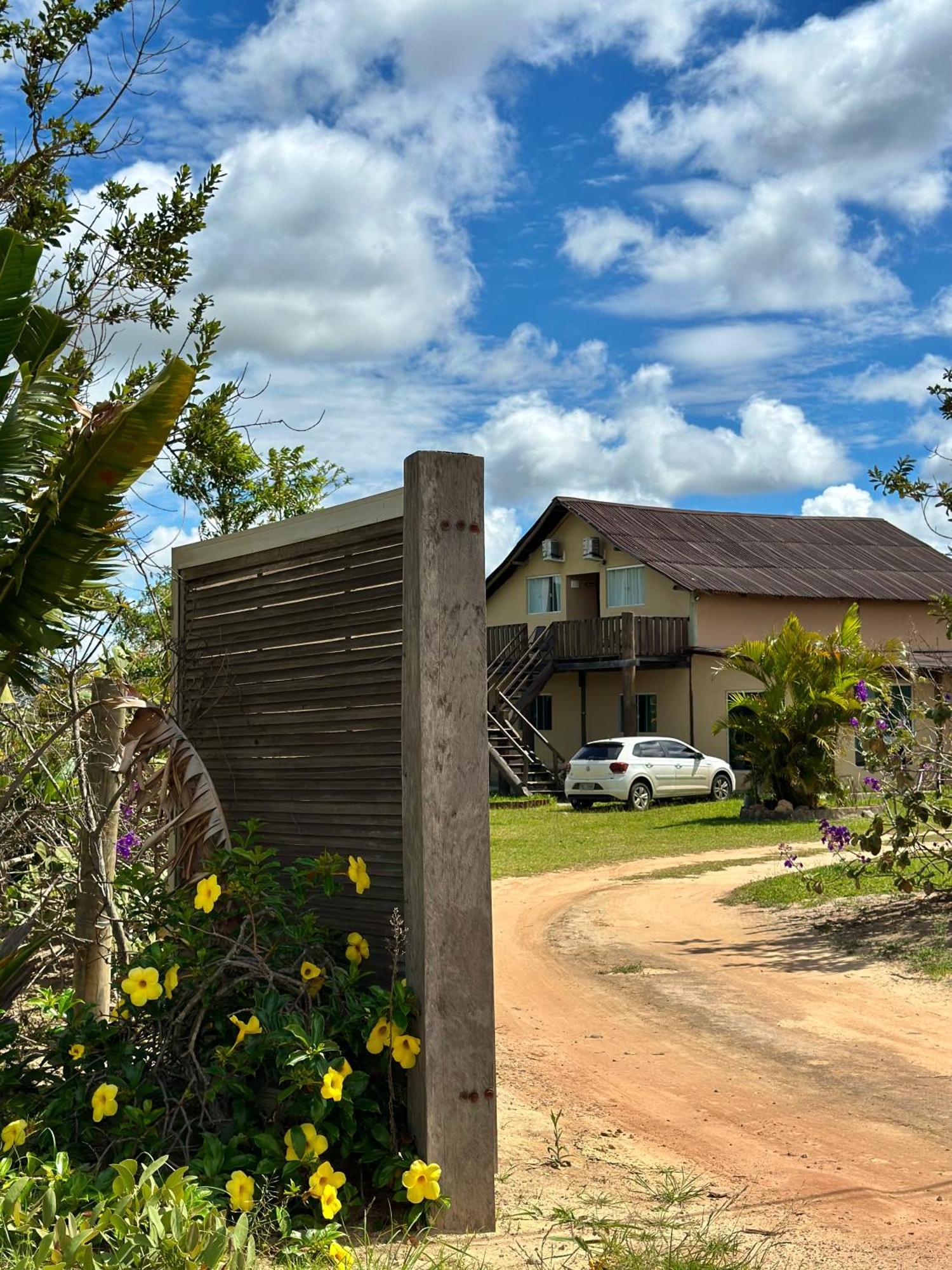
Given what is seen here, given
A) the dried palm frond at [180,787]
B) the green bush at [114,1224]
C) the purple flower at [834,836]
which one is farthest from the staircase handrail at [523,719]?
the green bush at [114,1224]

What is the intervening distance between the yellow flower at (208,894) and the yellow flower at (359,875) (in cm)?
53

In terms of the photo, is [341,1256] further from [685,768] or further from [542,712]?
[542,712]

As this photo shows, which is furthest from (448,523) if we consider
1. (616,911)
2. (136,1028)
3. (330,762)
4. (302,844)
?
(616,911)

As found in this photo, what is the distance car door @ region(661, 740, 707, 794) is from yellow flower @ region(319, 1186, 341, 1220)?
2429 centimetres

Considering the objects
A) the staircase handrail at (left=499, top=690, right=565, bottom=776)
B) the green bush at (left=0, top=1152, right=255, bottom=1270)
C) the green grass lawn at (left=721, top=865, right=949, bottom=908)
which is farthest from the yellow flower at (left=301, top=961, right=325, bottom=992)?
the staircase handrail at (left=499, top=690, right=565, bottom=776)

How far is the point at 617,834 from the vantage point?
72.1ft

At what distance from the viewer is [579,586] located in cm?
3784

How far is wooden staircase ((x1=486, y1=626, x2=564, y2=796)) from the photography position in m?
31.9

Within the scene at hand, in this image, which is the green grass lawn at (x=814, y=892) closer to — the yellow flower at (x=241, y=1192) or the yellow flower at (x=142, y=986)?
the yellow flower at (x=142, y=986)

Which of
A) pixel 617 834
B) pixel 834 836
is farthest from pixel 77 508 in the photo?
pixel 617 834

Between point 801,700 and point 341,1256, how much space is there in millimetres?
19242

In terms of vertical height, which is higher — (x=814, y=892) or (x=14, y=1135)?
(x=14, y=1135)

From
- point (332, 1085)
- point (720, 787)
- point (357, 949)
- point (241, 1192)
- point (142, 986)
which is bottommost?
point (720, 787)

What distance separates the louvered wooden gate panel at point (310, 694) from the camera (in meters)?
5.24
